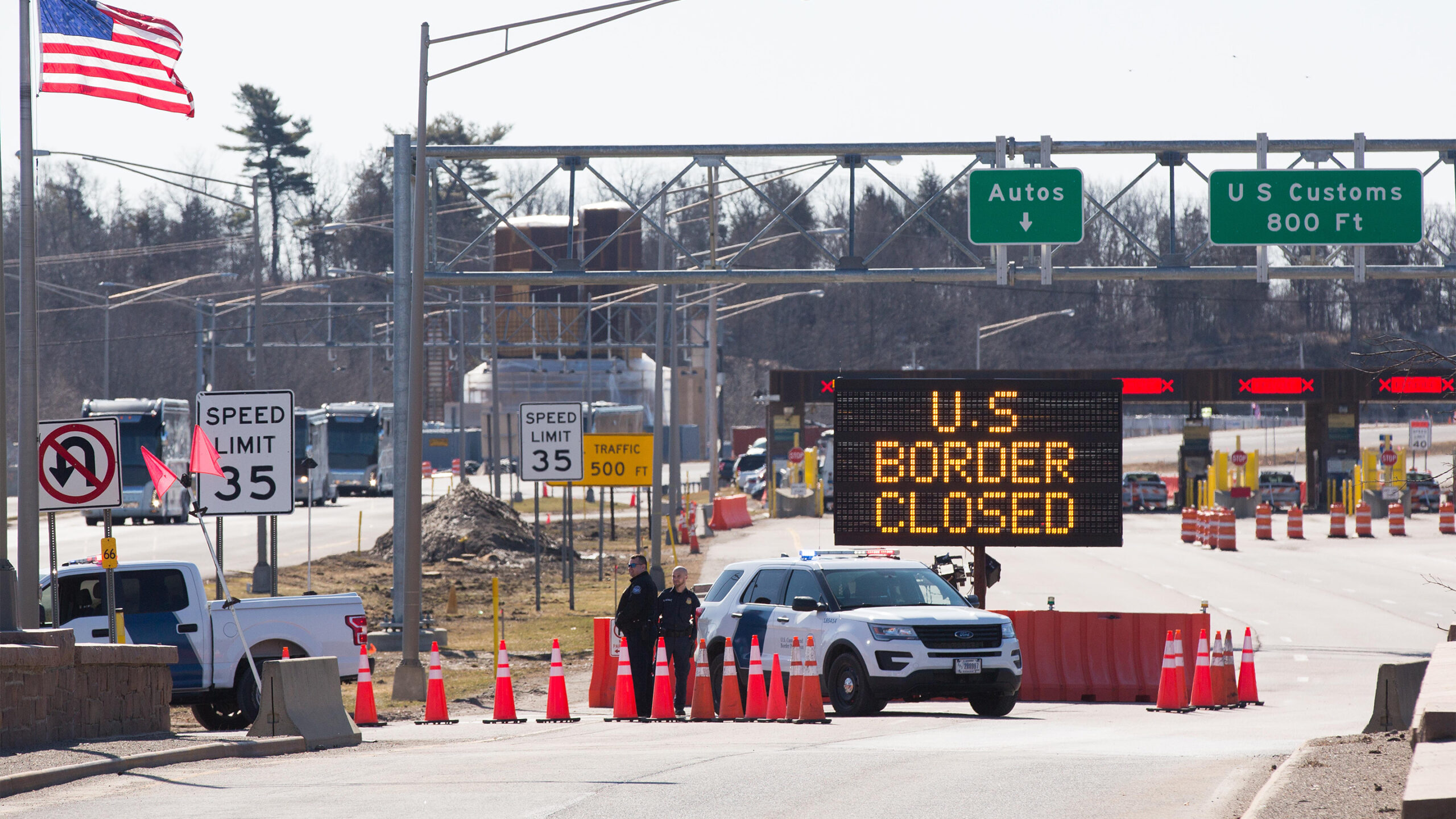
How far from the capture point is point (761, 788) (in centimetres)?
1071

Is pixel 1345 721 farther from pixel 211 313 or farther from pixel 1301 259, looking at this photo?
pixel 1301 259

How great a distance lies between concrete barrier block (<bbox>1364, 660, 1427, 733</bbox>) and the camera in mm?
12633

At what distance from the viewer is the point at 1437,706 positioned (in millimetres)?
8773

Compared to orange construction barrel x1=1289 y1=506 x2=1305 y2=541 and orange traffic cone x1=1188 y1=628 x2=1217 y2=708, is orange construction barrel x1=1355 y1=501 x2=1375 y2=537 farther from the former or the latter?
orange traffic cone x1=1188 y1=628 x2=1217 y2=708

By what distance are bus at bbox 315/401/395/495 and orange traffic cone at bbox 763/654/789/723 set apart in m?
53.0

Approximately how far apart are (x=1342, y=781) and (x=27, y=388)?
11.6m

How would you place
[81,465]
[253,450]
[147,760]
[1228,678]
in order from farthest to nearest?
[253,450], [1228,678], [81,465], [147,760]

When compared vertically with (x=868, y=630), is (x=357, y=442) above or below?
above

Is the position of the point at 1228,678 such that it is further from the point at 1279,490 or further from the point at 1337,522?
the point at 1279,490

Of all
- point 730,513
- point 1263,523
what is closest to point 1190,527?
point 1263,523

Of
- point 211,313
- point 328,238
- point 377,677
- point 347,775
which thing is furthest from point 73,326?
point 347,775

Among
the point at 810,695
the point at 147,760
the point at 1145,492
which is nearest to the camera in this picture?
the point at 147,760

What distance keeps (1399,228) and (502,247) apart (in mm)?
70261

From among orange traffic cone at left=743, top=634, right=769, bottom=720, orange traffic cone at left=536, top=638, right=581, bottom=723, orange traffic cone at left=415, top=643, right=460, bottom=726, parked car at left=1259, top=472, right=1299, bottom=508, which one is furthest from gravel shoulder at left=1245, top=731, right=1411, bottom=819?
parked car at left=1259, top=472, right=1299, bottom=508
